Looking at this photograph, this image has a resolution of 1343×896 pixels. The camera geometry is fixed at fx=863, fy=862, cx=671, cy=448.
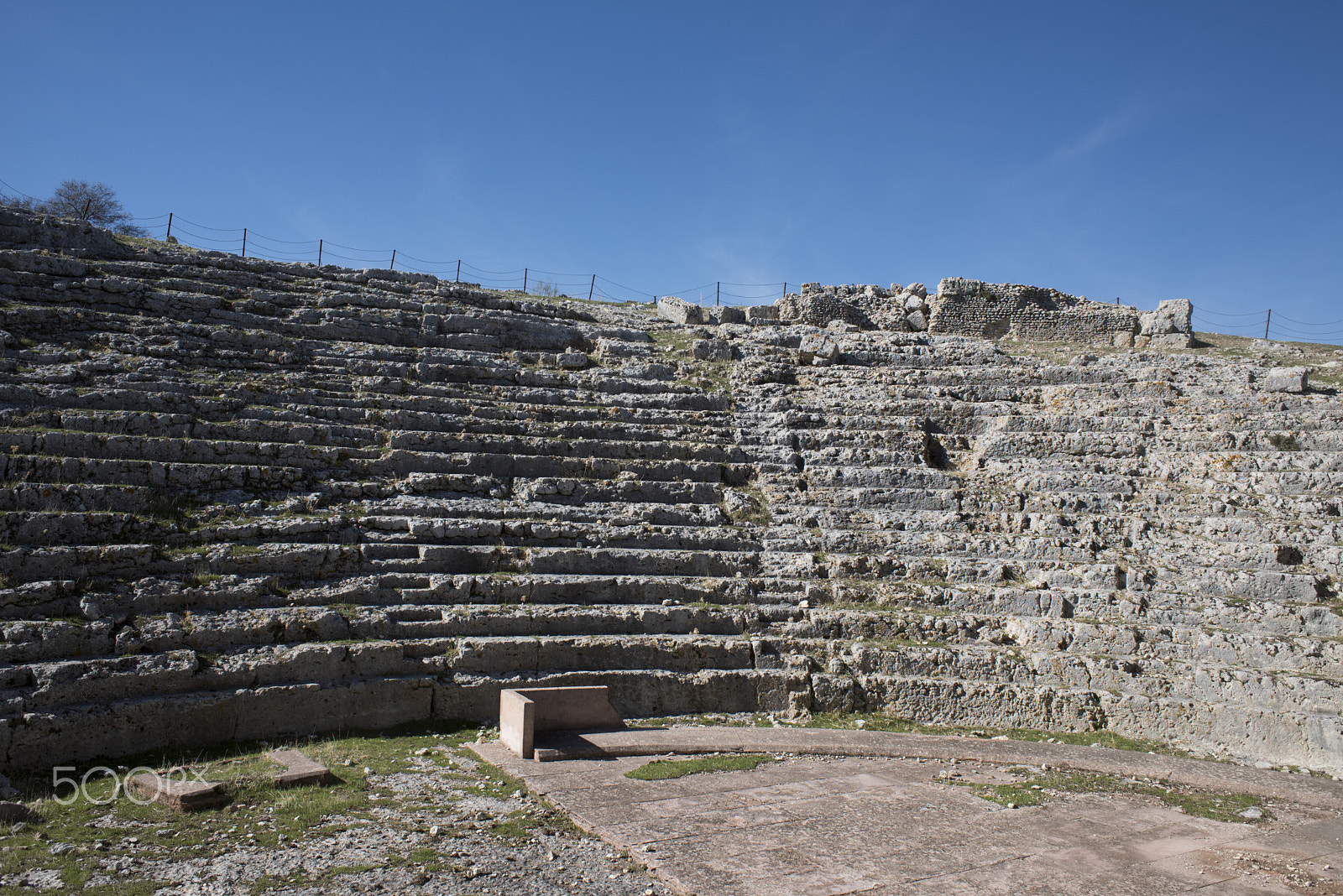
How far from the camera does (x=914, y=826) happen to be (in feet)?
19.9

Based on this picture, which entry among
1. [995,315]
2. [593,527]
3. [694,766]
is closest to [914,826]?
[694,766]

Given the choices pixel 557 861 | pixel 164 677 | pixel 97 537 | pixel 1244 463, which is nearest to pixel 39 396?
pixel 97 537

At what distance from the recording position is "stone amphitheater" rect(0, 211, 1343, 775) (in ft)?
26.2

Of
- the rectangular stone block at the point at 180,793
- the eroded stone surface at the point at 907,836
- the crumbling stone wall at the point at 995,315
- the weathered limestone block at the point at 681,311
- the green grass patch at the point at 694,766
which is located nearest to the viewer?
the eroded stone surface at the point at 907,836

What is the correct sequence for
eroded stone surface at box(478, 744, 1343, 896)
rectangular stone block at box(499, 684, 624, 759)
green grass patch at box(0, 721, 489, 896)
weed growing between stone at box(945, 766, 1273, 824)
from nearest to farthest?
green grass patch at box(0, 721, 489, 896) < eroded stone surface at box(478, 744, 1343, 896) < weed growing between stone at box(945, 766, 1273, 824) < rectangular stone block at box(499, 684, 624, 759)

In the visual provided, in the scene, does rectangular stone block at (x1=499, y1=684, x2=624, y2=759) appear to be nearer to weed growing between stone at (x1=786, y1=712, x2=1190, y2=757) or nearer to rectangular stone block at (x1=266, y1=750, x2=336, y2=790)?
rectangular stone block at (x1=266, y1=750, x2=336, y2=790)

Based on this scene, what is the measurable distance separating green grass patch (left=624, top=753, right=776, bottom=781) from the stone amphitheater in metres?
1.54

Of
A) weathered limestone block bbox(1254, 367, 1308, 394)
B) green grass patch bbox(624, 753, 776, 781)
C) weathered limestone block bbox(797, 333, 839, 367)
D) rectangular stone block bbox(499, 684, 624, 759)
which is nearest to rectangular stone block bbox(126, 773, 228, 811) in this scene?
rectangular stone block bbox(499, 684, 624, 759)

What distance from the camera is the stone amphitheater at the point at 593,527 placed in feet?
26.2

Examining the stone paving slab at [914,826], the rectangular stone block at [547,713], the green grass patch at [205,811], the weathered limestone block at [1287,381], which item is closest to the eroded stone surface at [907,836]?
the stone paving slab at [914,826]

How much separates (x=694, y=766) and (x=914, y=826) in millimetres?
1898

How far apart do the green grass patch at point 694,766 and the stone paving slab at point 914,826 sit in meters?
0.11

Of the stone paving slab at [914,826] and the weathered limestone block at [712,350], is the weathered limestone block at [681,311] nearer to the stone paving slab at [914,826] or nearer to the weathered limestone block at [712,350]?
the weathered limestone block at [712,350]

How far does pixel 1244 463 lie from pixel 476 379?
10.5 m
